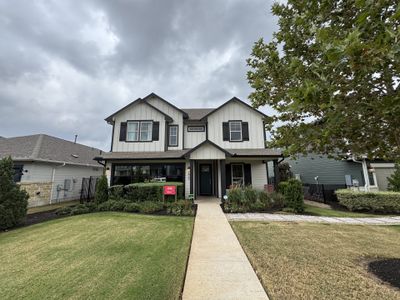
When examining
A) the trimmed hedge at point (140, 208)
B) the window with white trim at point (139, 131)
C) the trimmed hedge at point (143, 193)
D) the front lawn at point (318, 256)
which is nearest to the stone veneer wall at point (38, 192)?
the trimmed hedge at point (140, 208)

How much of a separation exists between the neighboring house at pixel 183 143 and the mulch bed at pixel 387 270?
8.51 m

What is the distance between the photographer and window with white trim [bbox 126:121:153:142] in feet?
44.0

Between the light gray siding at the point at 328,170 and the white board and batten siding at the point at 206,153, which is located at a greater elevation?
the white board and batten siding at the point at 206,153

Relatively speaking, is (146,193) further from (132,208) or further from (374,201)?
(374,201)

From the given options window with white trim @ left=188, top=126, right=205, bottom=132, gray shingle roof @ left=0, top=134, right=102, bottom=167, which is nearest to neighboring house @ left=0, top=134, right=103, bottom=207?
gray shingle roof @ left=0, top=134, right=102, bottom=167

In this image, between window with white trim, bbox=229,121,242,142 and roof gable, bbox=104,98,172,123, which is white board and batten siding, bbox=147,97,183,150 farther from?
window with white trim, bbox=229,121,242,142

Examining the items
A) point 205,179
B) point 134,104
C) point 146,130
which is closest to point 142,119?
point 146,130

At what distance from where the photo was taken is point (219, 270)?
3.63 metres

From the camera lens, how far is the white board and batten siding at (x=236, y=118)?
1355 centimetres

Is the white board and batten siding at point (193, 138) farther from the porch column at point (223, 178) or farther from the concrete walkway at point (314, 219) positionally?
the concrete walkway at point (314, 219)

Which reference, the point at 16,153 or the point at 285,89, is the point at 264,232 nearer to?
the point at 285,89

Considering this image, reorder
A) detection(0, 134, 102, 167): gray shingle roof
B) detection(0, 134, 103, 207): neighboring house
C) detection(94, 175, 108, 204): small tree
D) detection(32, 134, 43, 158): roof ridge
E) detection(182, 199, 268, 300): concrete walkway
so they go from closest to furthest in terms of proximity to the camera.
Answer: detection(182, 199, 268, 300): concrete walkway
detection(94, 175, 108, 204): small tree
detection(0, 134, 103, 207): neighboring house
detection(32, 134, 43, 158): roof ridge
detection(0, 134, 102, 167): gray shingle roof

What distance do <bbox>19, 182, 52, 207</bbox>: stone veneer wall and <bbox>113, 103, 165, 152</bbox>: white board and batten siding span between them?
5134 millimetres

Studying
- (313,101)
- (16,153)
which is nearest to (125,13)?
(313,101)
